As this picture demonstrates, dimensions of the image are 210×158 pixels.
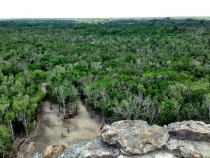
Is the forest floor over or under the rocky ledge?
under

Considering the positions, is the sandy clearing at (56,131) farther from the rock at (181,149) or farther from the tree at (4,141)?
the rock at (181,149)

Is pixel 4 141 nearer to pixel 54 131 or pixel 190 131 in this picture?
pixel 54 131

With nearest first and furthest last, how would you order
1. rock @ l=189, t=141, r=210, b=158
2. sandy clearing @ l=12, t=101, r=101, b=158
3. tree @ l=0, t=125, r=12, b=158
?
rock @ l=189, t=141, r=210, b=158 → tree @ l=0, t=125, r=12, b=158 → sandy clearing @ l=12, t=101, r=101, b=158

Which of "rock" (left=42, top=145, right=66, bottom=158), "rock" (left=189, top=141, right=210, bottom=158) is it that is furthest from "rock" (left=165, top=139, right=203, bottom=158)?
"rock" (left=42, top=145, right=66, bottom=158)

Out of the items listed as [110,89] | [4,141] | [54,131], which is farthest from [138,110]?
[4,141]

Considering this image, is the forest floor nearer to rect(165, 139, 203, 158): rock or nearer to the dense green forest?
the dense green forest

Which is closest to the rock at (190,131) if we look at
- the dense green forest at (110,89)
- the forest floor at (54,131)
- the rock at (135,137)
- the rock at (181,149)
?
the rock at (181,149)

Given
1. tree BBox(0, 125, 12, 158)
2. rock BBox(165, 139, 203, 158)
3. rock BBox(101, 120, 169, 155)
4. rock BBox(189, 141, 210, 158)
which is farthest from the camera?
tree BBox(0, 125, 12, 158)

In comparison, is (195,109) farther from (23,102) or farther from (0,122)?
(0,122)
